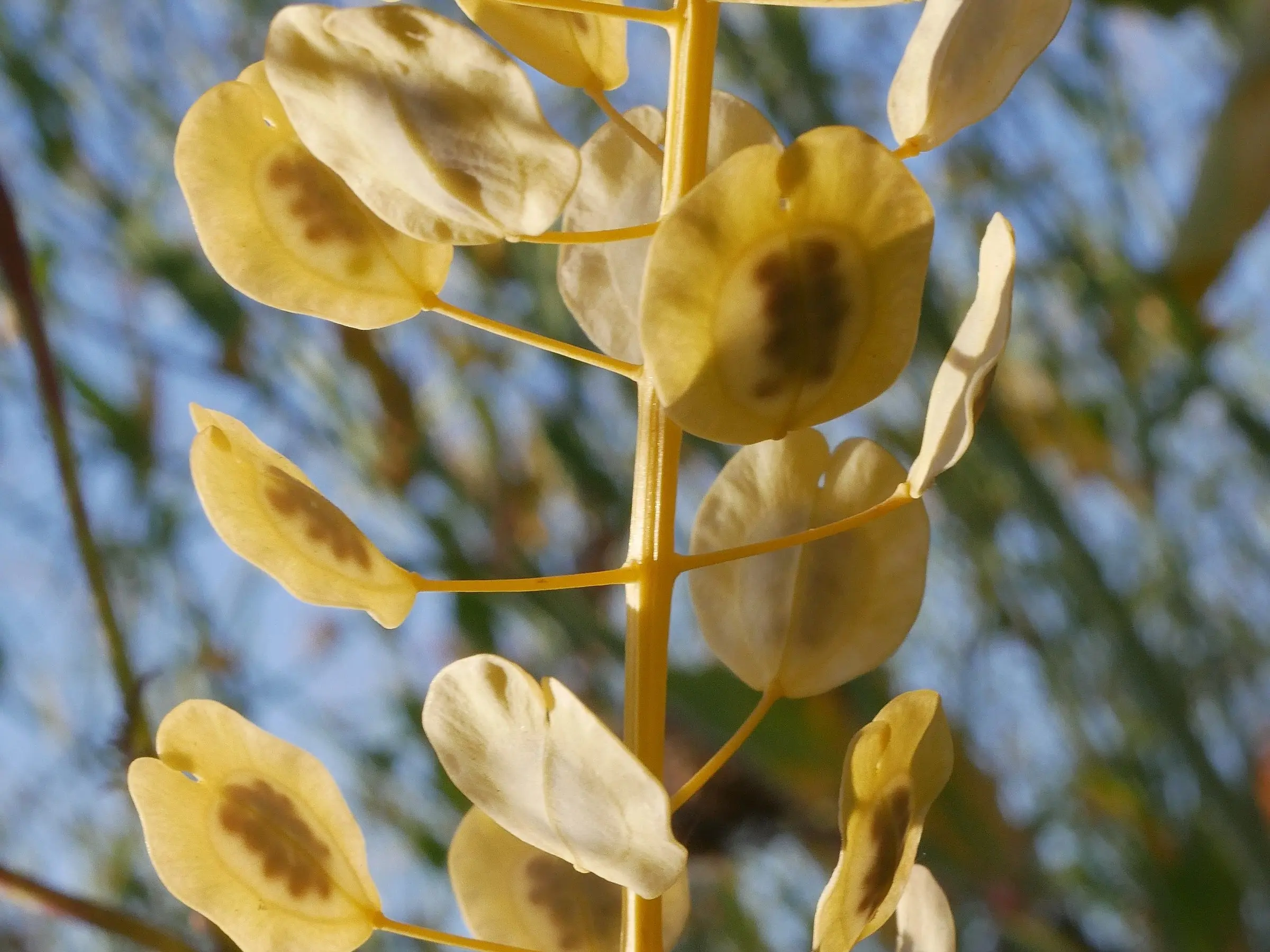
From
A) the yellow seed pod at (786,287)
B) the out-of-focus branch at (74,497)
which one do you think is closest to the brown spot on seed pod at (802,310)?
the yellow seed pod at (786,287)

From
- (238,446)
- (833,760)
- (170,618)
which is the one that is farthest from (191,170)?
(170,618)

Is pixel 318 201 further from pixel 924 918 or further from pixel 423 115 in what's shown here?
pixel 924 918

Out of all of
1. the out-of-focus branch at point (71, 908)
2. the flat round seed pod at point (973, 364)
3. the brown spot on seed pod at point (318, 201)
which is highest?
the brown spot on seed pod at point (318, 201)

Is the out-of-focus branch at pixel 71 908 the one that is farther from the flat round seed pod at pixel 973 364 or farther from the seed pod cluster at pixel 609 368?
the flat round seed pod at pixel 973 364

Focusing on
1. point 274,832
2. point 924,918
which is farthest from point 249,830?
point 924,918

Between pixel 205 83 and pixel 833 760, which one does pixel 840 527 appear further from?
pixel 205 83

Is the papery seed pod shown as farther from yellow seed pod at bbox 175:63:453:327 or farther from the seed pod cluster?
yellow seed pod at bbox 175:63:453:327

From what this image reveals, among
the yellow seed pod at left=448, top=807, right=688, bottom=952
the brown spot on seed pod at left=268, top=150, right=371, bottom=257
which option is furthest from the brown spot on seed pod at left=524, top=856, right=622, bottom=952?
the brown spot on seed pod at left=268, top=150, right=371, bottom=257
